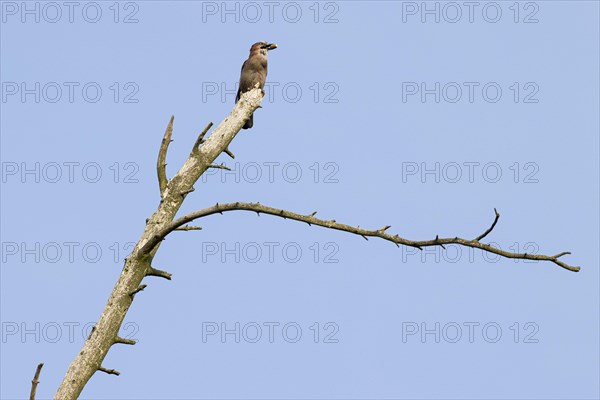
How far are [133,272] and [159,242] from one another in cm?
30

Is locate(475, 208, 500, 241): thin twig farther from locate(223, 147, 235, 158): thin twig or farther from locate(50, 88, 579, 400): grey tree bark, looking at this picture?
locate(223, 147, 235, 158): thin twig

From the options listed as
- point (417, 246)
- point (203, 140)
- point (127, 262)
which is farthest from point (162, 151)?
→ point (417, 246)

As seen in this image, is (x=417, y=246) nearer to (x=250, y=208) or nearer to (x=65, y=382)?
(x=250, y=208)

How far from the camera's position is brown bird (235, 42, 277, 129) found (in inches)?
408

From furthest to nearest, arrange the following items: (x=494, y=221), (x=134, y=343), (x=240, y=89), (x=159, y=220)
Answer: (x=240, y=89) < (x=159, y=220) < (x=134, y=343) < (x=494, y=221)

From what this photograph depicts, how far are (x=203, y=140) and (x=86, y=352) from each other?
2.14 metres

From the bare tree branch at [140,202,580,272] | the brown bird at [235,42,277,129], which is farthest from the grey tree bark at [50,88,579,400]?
the brown bird at [235,42,277,129]

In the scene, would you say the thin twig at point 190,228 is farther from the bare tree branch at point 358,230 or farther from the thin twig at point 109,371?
the thin twig at point 109,371

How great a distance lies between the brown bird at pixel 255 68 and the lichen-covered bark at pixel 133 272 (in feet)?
9.09

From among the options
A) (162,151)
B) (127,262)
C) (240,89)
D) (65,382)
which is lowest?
(65,382)

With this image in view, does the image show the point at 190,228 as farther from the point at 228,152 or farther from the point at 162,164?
the point at 228,152

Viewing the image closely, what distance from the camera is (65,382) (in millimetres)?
6125

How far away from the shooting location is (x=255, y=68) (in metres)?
10.7

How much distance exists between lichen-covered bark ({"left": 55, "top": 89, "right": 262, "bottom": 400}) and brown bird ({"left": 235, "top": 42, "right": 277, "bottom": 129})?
2770mm
